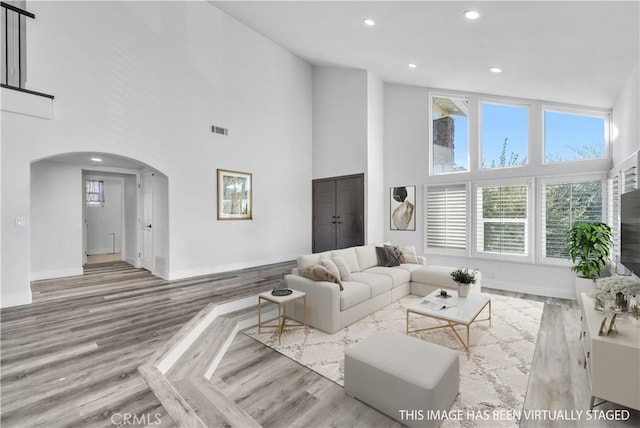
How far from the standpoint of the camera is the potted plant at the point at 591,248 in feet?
13.6

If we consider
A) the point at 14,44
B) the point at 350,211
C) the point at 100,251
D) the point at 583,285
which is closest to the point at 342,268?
the point at 350,211

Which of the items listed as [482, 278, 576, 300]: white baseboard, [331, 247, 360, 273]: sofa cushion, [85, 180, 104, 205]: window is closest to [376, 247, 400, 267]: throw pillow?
[331, 247, 360, 273]: sofa cushion

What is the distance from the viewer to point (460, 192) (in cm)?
597

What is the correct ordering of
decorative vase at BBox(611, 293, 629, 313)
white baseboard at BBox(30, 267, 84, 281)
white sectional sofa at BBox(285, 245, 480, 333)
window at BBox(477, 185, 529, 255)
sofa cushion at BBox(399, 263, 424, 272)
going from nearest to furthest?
decorative vase at BBox(611, 293, 629, 313) → white sectional sofa at BBox(285, 245, 480, 333) → sofa cushion at BBox(399, 263, 424, 272) → white baseboard at BBox(30, 267, 84, 281) → window at BBox(477, 185, 529, 255)

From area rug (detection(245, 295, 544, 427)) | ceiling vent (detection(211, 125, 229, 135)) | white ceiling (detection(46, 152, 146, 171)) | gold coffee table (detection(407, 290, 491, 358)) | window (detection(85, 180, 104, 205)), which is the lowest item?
area rug (detection(245, 295, 544, 427))

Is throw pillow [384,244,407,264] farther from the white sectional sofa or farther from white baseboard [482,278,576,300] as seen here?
white baseboard [482,278,576,300]

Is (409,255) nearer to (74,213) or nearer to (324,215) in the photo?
(324,215)

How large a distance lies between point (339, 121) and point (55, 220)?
6.15 meters

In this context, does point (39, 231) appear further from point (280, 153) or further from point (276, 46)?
point (276, 46)

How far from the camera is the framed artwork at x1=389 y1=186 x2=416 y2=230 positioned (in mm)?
6523

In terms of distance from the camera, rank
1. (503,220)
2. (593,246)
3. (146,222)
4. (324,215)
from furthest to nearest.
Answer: (324,215), (146,222), (503,220), (593,246)

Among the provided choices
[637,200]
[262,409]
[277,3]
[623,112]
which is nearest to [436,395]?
[262,409]

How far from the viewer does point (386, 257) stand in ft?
17.2

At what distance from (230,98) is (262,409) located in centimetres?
544
